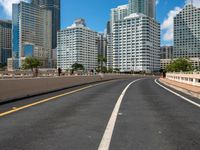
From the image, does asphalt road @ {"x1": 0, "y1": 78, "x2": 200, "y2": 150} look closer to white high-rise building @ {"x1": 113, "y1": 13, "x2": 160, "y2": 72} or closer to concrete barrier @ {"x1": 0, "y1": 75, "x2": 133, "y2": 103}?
concrete barrier @ {"x1": 0, "y1": 75, "x2": 133, "y2": 103}

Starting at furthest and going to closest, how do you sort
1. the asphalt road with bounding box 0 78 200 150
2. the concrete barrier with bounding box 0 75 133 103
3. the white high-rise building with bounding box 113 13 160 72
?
1. the white high-rise building with bounding box 113 13 160 72
2. the concrete barrier with bounding box 0 75 133 103
3. the asphalt road with bounding box 0 78 200 150

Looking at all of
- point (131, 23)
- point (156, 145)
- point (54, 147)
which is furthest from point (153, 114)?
point (131, 23)

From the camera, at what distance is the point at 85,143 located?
586 centimetres

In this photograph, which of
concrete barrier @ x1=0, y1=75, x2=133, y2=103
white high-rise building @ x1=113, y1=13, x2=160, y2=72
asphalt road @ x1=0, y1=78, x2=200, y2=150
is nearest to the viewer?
asphalt road @ x1=0, y1=78, x2=200, y2=150

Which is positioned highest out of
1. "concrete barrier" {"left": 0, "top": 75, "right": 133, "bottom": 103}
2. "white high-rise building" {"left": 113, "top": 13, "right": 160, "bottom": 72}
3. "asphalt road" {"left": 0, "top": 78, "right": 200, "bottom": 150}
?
"white high-rise building" {"left": 113, "top": 13, "right": 160, "bottom": 72}

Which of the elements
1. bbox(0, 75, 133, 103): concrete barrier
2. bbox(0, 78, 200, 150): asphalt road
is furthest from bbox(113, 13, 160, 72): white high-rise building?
bbox(0, 78, 200, 150): asphalt road

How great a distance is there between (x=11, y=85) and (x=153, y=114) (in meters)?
7.97

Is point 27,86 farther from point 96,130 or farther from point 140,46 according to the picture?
point 140,46

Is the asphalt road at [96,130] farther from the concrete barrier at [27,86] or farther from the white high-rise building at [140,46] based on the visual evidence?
the white high-rise building at [140,46]

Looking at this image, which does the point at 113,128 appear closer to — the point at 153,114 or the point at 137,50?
the point at 153,114

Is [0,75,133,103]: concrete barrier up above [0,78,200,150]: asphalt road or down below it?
above

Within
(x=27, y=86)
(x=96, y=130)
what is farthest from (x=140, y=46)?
(x=96, y=130)

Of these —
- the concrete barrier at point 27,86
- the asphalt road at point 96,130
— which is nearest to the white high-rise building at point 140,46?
the concrete barrier at point 27,86

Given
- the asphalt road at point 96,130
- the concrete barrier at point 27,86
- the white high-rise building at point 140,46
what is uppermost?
the white high-rise building at point 140,46
